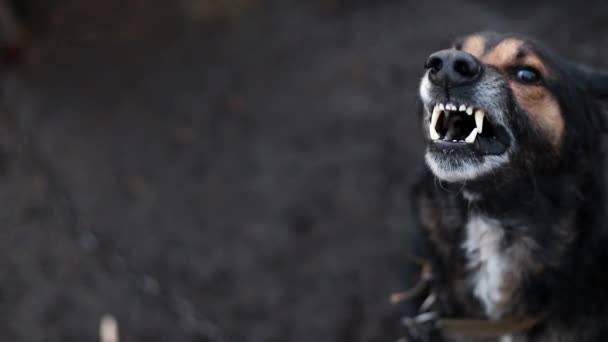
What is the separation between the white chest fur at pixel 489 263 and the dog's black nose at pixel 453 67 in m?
0.64

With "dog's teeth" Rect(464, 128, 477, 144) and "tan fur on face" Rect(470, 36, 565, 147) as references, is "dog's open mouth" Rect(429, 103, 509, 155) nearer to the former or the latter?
"dog's teeth" Rect(464, 128, 477, 144)

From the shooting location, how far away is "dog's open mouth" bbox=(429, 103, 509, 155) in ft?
8.10

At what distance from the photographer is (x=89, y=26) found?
216 inches

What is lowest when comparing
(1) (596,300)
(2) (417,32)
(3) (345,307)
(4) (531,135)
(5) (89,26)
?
(3) (345,307)

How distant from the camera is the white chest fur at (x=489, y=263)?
2732mm

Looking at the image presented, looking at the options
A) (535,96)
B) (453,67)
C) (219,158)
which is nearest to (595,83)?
(535,96)

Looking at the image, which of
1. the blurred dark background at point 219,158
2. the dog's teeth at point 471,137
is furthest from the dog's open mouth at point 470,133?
the blurred dark background at point 219,158

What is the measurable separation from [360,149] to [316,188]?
450mm

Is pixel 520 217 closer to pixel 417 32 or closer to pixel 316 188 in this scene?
pixel 316 188

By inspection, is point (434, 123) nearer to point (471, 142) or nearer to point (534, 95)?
point (471, 142)

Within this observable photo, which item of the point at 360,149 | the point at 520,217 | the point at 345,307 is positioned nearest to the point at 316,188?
the point at 360,149

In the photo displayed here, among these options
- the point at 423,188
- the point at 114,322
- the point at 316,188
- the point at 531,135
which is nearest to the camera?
the point at 531,135

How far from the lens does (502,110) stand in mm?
2449

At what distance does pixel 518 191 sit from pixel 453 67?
1.97 ft
